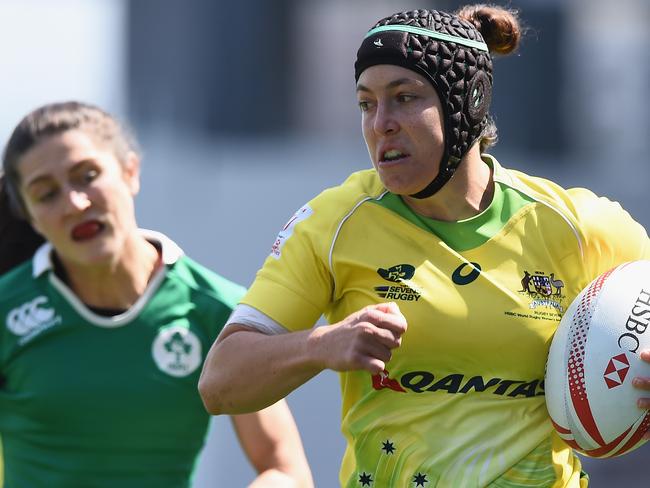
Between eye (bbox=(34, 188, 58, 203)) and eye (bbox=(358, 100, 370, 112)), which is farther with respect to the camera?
eye (bbox=(34, 188, 58, 203))

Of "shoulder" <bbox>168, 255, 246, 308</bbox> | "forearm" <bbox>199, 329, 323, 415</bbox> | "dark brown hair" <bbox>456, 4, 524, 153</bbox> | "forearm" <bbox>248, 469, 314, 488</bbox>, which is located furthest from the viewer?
"shoulder" <bbox>168, 255, 246, 308</bbox>

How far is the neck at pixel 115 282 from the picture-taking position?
5.19 meters

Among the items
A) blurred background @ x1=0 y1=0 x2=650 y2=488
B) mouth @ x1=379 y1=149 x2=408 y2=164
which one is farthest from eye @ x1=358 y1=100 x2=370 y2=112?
blurred background @ x1=0 y1=0 x2=650 y2=488

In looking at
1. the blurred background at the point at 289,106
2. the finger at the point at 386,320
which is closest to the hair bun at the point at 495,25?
the finger at the point at 386,320

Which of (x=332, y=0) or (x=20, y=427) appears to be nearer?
(x=20, y=427)

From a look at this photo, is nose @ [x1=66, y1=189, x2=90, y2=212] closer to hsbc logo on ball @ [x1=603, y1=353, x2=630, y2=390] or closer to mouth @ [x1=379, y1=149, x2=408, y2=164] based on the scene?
mouth @ [x1=379, y1=149, x2=408, y2=164]

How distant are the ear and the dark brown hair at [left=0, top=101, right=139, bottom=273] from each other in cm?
2

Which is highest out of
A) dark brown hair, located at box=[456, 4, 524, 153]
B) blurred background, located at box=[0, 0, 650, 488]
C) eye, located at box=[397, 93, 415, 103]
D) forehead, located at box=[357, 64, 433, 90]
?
dark brown hair, located at box=[456, 4, 524, 153]

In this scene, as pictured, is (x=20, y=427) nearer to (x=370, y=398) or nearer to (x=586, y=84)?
(x=370, y=398)

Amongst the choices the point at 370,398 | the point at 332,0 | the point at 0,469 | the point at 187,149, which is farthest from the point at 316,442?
the point at 370,398

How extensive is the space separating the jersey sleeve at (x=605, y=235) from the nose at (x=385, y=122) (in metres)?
0.59

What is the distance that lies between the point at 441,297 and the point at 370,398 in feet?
1.14

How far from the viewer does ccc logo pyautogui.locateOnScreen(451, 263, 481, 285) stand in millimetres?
4105

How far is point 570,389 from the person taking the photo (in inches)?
158
